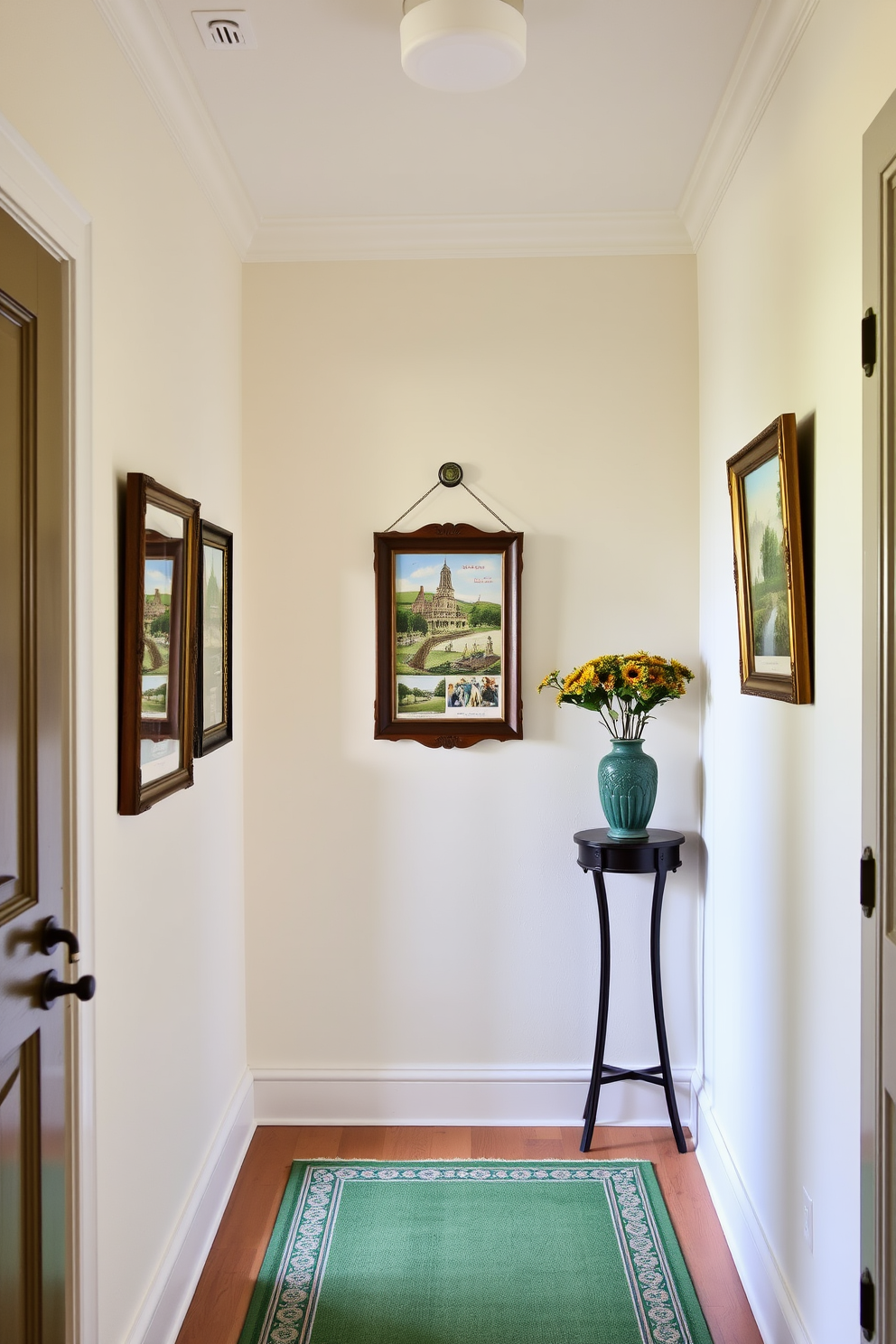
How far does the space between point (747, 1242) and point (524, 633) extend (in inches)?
68.1

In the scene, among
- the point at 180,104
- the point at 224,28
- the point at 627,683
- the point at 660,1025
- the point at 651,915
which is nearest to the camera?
the point at 224,28

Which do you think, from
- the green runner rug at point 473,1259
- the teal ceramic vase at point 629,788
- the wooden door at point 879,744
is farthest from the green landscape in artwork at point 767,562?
the green runner rug at point 473,1259

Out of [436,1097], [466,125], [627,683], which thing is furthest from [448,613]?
[436,1097]

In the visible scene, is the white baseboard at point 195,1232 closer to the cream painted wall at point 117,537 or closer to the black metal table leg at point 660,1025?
the cream painted wall at point 117,537

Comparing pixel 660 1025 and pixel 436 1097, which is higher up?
pixel 660 1025

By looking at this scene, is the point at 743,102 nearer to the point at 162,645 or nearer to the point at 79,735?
the point at 162,645

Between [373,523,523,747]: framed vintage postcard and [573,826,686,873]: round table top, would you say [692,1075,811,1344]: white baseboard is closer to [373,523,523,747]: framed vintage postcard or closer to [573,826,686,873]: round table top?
[573,826,686,873]: round table top

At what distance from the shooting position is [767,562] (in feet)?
7.12

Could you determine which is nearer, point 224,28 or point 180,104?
point 224,28

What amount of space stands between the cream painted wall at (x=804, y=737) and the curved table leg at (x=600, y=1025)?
1.14ft

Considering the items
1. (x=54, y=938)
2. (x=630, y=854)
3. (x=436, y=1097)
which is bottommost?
(x=436, y=1097)

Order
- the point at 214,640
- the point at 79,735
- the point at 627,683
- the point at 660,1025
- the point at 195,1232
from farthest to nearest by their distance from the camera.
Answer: the point at 660,1025, the point at 627,683, the point at 214,640, the point at 195,1232, the point at 79,735

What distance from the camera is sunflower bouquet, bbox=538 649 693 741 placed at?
2.88 meters

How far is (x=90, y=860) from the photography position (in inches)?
70.4
